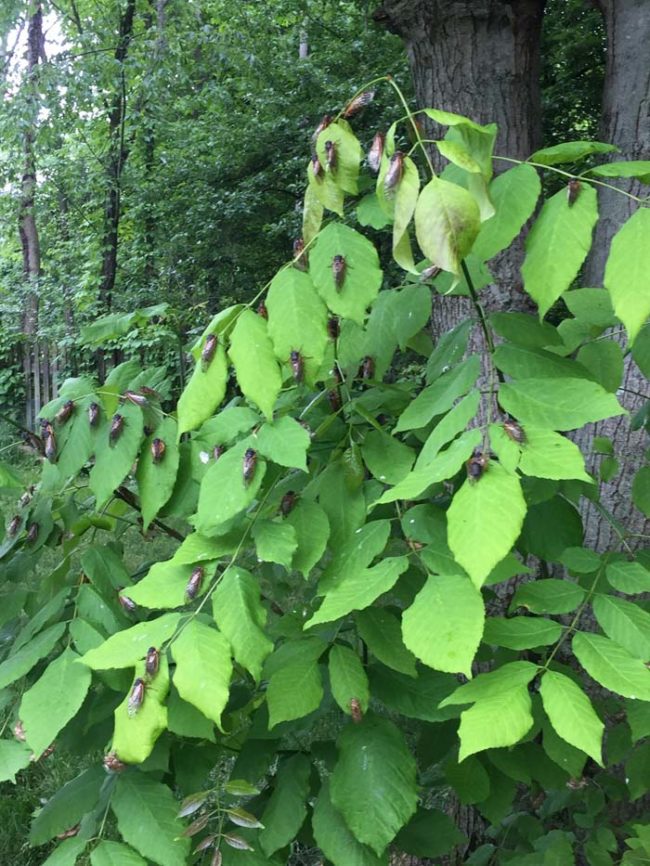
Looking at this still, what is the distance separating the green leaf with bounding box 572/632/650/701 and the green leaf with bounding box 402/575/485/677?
0.14 metres

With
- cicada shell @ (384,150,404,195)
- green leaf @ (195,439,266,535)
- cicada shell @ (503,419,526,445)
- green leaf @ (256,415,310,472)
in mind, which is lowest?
green leaf @ (195,439,266,535)

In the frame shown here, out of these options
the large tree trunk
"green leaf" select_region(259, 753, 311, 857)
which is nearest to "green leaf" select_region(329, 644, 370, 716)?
"green leaf" select_region(259, 753, 311, 857)

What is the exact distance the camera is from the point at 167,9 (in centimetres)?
829

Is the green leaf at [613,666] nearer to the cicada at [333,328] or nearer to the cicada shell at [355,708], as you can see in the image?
the cicada shell at [355,708]

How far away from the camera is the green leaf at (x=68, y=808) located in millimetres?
1205

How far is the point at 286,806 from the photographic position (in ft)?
3.84

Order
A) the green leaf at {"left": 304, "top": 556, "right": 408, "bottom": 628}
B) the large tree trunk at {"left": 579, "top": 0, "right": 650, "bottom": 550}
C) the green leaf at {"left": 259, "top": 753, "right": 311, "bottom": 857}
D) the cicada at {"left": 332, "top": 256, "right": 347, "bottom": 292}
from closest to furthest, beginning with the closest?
the green leaf at {"left": 304, "top": 556, "right": 408, "bottom": 628}, the cicada at {"left": 332, "top": 256, "right": 347, "bottom": 292}, the green leaf at {"left": 259, "top": 753, "right": 311, "bottom": 857}, the large tree trunk at {"left": 579, "top": 0, "right": 650, "bottom": 550}

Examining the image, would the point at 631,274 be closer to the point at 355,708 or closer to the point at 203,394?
the point at 203,394

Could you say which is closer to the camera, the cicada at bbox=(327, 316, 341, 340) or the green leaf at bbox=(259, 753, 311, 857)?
the green leaf at bbox=(259, 753, 311, 857)

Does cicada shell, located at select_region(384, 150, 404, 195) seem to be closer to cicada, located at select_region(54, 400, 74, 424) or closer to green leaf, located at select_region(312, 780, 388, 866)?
cicada, located at select_region(54, 400, 74, 424)

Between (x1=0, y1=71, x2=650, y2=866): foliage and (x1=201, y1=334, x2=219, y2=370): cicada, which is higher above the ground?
(x1=201, y1=334, x2=219, y2=370): cicada

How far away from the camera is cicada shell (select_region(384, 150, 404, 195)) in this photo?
0.76 m

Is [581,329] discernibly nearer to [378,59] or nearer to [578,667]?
[578,667]

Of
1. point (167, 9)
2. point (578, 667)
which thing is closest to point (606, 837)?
point (578, 667)
